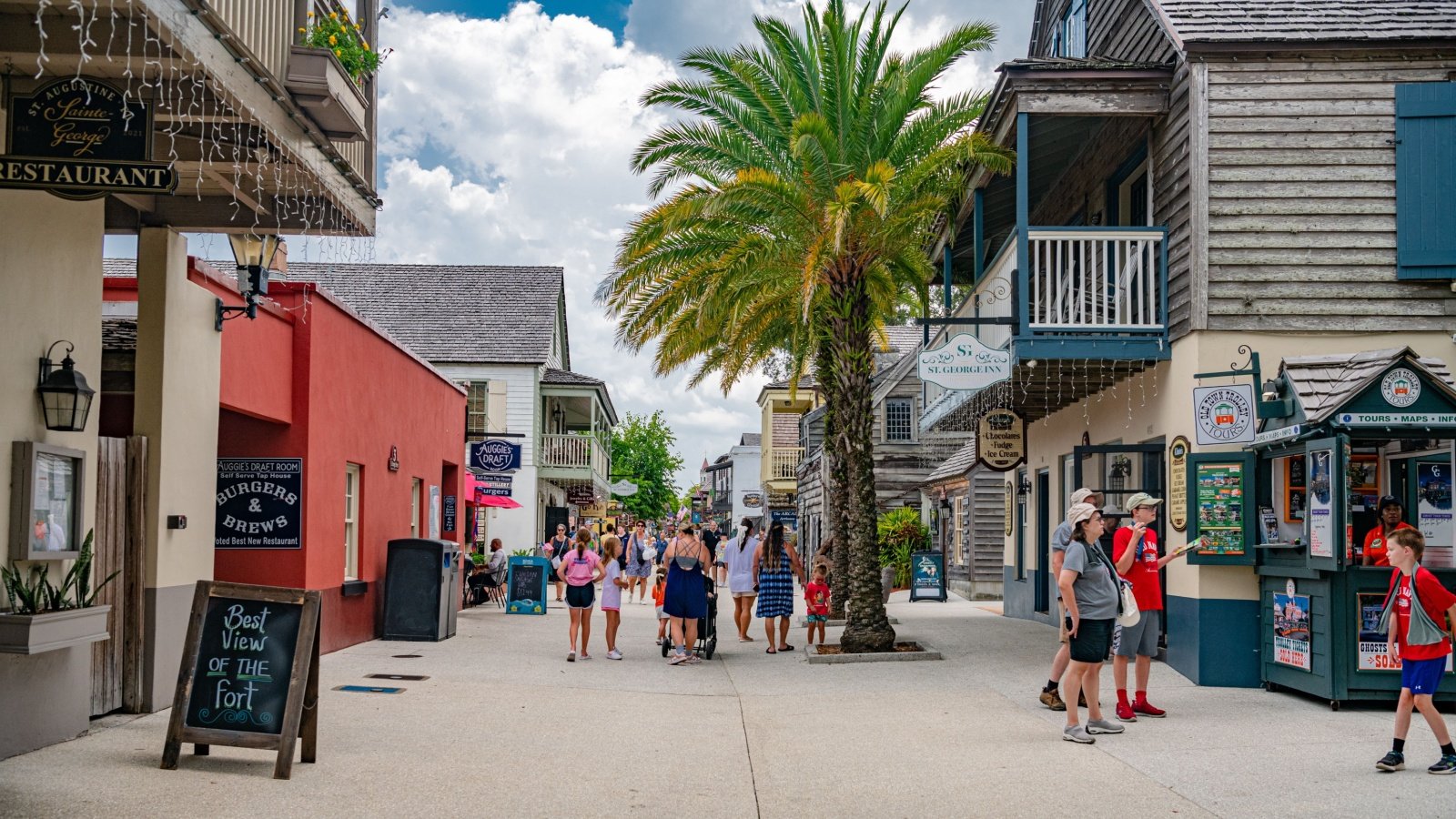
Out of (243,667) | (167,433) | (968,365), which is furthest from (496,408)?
(243,667)

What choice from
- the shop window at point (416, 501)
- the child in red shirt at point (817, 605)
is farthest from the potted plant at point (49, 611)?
the shop window at point (416, 501)

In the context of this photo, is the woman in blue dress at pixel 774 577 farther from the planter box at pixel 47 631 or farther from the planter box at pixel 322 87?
the planter box at pixel 47 631

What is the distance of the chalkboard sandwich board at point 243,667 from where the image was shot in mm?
7652

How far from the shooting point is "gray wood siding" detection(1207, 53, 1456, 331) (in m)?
12.4

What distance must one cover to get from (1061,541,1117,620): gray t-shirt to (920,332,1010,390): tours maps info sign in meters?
4.16

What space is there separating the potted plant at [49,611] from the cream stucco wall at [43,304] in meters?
0.23

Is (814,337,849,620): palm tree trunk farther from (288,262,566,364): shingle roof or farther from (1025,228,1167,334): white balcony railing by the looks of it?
(288,262,566,364): shingle roof

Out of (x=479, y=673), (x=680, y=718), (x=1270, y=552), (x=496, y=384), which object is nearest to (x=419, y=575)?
(x=479, y=673)

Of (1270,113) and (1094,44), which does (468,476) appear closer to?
(1094,44)

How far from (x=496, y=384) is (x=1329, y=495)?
28.9 metres

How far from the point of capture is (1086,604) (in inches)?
360

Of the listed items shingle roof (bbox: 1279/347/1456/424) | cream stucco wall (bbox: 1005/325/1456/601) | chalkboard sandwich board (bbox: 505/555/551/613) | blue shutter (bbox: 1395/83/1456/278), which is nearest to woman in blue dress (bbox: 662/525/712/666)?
cream stucco wall (bbox: 1005/325/1456/601)

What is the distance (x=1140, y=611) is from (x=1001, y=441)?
24.6 ft

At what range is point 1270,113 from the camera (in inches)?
494
